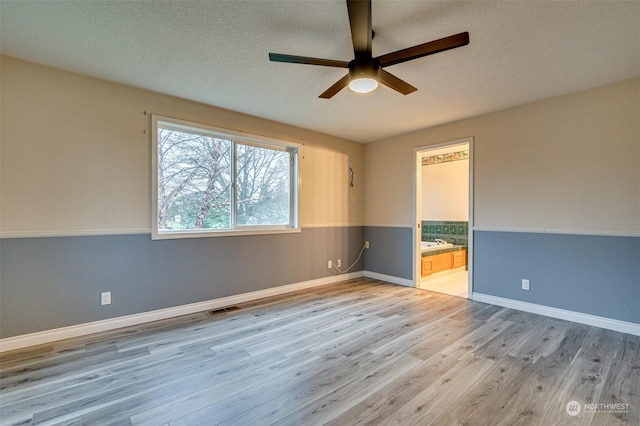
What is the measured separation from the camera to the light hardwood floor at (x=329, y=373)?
1.64 m

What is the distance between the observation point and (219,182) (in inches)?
142

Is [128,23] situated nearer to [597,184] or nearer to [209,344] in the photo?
[209,344]

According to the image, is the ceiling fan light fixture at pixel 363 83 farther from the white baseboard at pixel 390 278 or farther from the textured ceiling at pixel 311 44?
the white baseboard at pixel 390 278

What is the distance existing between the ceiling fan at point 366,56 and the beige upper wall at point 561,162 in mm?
2041

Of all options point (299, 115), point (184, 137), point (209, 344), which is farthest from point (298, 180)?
point (209, 344)

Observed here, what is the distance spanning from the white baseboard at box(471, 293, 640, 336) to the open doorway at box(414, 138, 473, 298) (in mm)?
660

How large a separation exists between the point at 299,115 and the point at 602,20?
2.89 meters

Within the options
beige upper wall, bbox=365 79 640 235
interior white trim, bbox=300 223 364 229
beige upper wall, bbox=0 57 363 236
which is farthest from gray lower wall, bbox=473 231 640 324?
beige upper wall, bbox=0 57 363 236

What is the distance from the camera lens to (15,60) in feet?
7.97

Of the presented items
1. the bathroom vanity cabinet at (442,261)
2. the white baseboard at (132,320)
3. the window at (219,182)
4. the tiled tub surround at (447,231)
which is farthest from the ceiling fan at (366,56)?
the tiled tub surround at (447,231)

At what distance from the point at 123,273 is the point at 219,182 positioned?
4.69 feet

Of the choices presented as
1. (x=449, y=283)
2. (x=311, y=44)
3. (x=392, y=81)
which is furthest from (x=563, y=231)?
(x=311, y=44)

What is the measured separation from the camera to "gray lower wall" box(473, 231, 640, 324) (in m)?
2.78

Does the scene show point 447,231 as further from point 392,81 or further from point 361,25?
point 361,25
